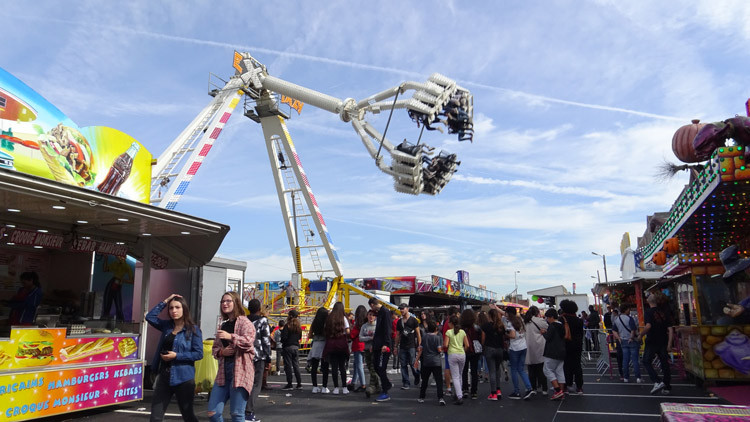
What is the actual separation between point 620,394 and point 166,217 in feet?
28.1

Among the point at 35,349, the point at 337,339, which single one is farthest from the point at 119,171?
the point at 337,339

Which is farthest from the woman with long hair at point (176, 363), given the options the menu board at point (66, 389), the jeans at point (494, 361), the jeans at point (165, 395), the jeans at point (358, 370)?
the jeans at point (494, 361)

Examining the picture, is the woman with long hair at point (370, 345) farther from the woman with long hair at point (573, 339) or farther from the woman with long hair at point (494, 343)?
the woman with long hair at point (573, 339)

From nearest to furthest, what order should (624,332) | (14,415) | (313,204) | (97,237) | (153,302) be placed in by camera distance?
(14,415) → (97,237) → (624,332) → (153,302) → (313,204)

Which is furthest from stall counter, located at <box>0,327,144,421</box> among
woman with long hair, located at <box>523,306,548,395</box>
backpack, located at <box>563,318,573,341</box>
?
backpack, located at <box>563,318,573,341</box>

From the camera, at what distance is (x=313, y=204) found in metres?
26.1

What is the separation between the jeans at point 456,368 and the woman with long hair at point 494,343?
30.2 inches

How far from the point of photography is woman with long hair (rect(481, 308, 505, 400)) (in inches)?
358

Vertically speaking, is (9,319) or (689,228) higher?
(689,228)

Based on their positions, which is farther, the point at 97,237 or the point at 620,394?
the point at 97,237

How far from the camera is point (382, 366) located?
923 centimetres

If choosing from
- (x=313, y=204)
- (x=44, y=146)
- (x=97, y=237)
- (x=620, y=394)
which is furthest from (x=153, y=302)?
(x=313, y=204)

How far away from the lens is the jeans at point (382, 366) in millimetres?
9227

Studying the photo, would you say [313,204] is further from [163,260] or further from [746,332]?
[746,332]
